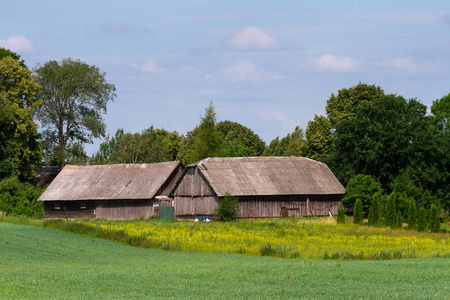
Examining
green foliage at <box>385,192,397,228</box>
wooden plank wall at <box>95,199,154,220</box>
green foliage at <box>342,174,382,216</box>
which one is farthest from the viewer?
wooden plank wall at <box>95,199,154,220</box>

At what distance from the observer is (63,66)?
261ft

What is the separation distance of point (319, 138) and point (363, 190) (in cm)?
2134

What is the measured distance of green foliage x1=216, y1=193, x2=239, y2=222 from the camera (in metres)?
56.0

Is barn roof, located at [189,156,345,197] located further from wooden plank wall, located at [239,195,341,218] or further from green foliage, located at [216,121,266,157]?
green foliage, located at [216,121,266,157]

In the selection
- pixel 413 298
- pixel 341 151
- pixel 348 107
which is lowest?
pixel 413 298

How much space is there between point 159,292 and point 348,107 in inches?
2623

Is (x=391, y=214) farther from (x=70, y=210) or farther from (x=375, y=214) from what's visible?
(x=70, y=210)

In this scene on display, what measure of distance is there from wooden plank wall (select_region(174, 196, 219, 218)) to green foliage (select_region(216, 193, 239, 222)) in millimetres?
3986

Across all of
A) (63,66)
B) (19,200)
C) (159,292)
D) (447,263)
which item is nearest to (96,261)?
(159,292)

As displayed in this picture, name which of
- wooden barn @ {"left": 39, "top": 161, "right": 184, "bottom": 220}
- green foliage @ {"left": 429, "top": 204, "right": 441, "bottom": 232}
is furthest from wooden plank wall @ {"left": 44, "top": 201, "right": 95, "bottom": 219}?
green foliage @ {"left": 429, "top": 204, "right": 441, "bottom": 232}

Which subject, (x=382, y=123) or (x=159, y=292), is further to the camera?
(x=382, y=123)

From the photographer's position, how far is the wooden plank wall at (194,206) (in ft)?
200

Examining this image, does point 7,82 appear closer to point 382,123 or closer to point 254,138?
point 382,123

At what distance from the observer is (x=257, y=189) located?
61188 millimetres
